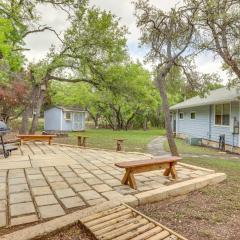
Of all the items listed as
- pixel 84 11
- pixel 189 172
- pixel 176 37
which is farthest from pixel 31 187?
pixel 84 11

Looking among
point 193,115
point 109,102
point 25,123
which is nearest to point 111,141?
point 25,123

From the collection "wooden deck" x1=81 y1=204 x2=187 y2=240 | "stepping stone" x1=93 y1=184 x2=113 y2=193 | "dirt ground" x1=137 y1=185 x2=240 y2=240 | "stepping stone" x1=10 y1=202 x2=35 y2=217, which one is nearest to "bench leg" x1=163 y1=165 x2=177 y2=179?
"dirt ground" x1=137 y1=185 x2=240 y2=240

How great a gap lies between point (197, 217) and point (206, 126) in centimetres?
1487

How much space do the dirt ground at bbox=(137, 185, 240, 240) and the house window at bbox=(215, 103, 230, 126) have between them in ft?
37.6

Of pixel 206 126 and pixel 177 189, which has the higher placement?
pixel 206 126

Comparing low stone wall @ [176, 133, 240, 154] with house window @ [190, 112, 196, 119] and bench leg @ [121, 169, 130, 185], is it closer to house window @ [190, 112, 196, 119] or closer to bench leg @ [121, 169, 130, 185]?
house window @ [190, 112, 196, 119]

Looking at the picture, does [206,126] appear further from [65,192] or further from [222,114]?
[65,192]

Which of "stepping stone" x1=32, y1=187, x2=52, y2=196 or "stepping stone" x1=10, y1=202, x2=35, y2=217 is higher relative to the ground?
"stepping stone" x1=32, y1=187, x2=52, y2=196

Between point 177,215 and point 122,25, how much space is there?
12868 millimetres

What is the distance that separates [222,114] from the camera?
16016mm

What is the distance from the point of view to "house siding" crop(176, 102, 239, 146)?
1455 cm

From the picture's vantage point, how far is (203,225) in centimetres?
371

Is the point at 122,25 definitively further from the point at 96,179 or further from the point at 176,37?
the point at 96,179

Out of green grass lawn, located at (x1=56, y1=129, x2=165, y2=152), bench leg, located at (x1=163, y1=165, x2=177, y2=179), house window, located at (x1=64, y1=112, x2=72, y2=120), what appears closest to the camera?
bench leg, located at (x1=163, y1=165, x2=177, y2=179)
